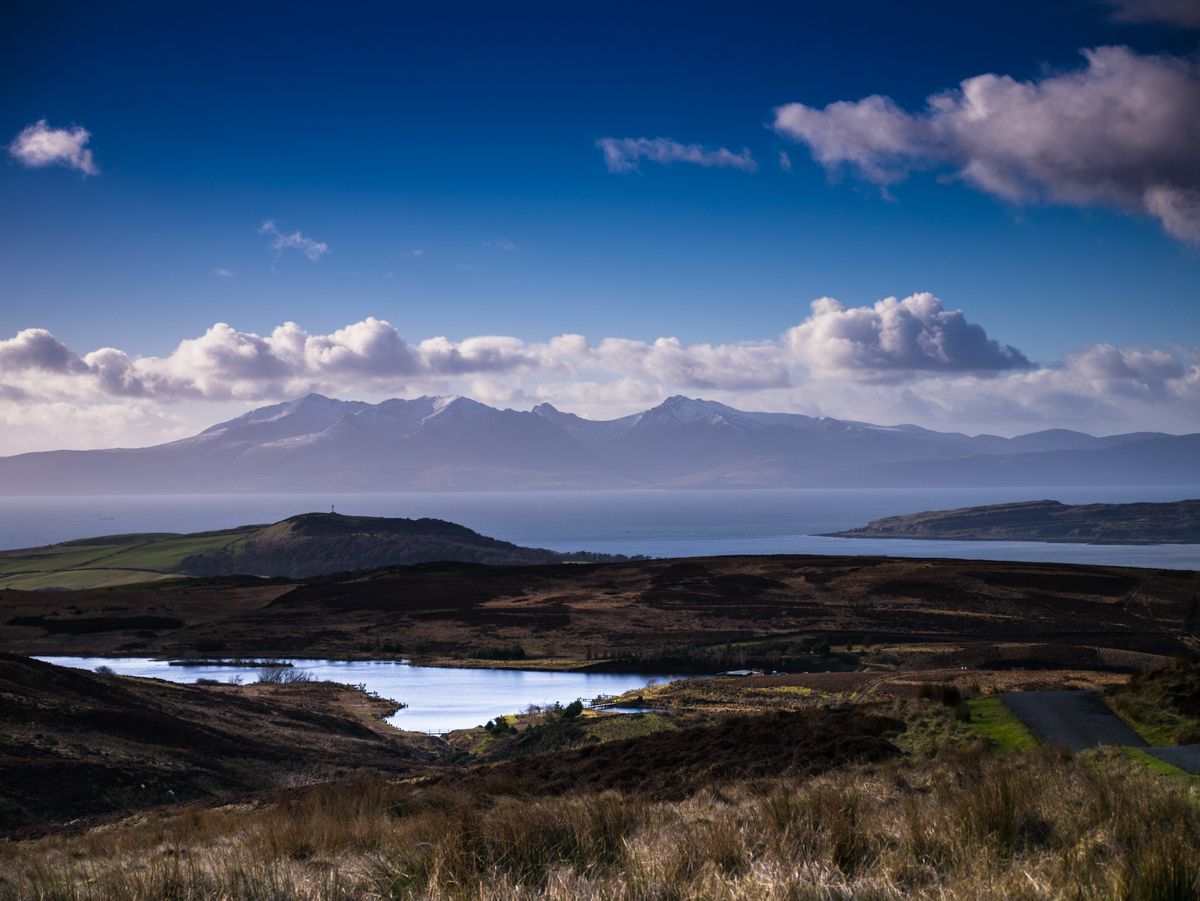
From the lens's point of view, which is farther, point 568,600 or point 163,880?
point 568,600

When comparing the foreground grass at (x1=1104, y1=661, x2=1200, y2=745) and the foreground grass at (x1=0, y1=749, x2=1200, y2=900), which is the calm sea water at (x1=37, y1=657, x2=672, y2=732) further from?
the foreground grass at (x1=0, y1=749, x2=1200, y2=900)

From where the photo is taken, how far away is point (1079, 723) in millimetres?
15773

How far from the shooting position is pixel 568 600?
73.2 meters

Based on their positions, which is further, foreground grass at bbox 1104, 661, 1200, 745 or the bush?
the bush

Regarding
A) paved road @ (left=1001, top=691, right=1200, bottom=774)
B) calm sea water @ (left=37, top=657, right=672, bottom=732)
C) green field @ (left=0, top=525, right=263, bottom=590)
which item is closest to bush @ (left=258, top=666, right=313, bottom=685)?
calm sea water @ (left=37, top=657, right=672, bottom=732)

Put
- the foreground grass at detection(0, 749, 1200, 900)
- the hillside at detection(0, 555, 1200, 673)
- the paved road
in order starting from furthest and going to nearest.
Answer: the hillside at detection(0, 555, 1200, 673) < the paved road < the foreground grass at detection(0, 749, 1200, 900)

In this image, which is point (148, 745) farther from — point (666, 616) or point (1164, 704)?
point (666, 616)

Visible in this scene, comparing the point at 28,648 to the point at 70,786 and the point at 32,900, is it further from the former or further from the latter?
the point at 32,900

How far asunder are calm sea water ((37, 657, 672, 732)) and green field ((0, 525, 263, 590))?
4818cm

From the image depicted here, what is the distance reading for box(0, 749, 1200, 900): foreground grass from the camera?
587 cm

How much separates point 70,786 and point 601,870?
1782 centimetres

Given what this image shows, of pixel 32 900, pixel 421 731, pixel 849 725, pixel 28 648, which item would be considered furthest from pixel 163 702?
pixel 28 648

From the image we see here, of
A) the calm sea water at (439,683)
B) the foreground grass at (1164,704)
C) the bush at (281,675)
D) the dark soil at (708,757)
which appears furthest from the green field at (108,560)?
the foreground grass at (1164,704)

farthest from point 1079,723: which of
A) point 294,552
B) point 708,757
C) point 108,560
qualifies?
point 108,560
